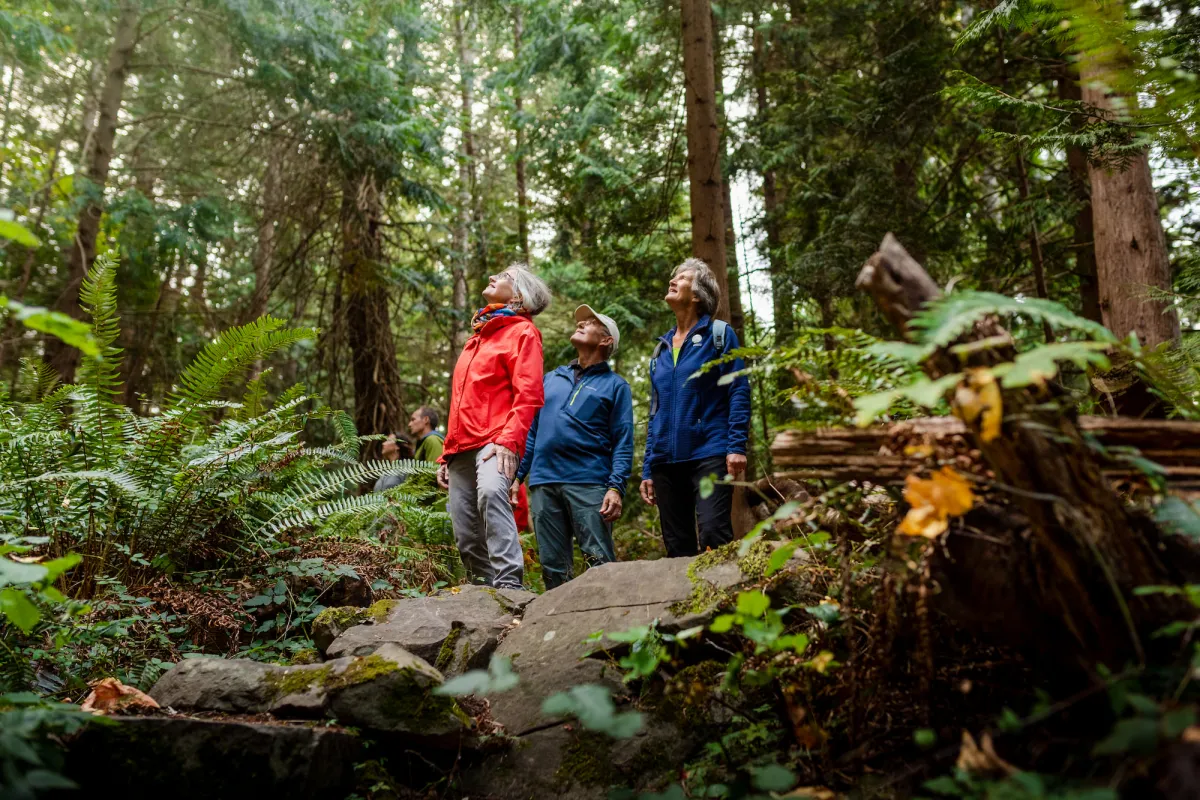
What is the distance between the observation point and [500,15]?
41.7 feet

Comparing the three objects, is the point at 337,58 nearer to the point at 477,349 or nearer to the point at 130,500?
the point at 477,349

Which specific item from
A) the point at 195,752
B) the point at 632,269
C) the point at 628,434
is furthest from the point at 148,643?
the point at 632,269

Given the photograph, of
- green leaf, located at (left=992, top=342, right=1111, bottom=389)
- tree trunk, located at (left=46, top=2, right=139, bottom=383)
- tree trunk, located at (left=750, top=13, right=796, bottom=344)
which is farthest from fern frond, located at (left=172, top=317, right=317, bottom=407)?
tree trunk, located at (left=46, top=2, right=139, bottom=383)

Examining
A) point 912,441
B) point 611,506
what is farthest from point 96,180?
point 912,441

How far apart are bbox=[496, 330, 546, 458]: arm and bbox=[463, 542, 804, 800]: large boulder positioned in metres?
1.23

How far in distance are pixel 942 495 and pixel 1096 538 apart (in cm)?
33

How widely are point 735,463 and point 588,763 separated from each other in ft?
6.47

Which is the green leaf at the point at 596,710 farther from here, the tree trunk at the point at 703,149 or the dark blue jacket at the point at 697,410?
the tree trunk at the point at 703,149

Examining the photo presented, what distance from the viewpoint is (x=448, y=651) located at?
10.8 ft

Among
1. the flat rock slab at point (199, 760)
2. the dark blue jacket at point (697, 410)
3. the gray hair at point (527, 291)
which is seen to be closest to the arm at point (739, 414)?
the dark blue jacket at point (697, 410)

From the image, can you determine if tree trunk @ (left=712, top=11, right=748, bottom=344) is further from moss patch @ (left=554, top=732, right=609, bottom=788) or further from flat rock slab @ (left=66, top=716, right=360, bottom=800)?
flat rock slab @ (left=66, top=716, right=360, bottom=800)

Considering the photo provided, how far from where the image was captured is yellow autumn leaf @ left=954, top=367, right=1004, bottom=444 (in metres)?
1.41

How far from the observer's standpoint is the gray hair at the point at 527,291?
209 inches

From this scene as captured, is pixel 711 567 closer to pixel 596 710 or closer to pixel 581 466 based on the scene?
pixel 596 710
